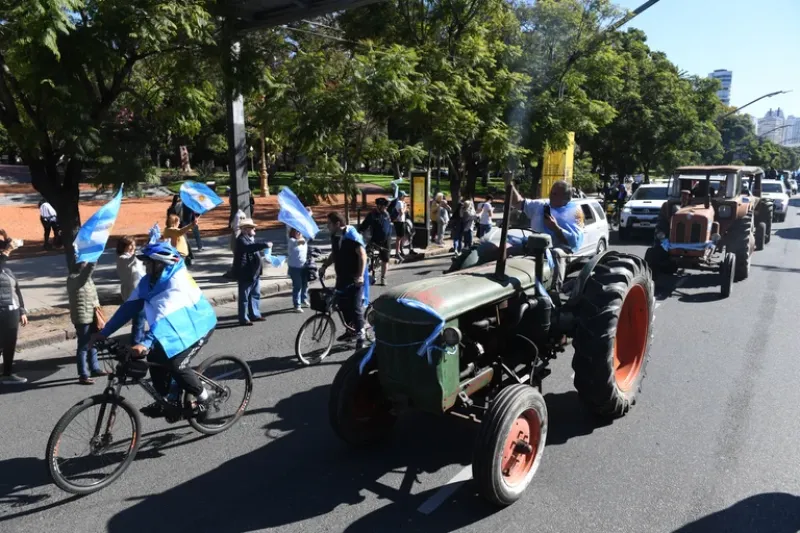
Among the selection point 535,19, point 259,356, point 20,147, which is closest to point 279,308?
point 259,356

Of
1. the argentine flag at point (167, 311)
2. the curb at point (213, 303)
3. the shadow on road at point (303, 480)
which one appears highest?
the argentine flag at point (167, 311)

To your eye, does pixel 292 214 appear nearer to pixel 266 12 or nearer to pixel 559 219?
pixel 559 219

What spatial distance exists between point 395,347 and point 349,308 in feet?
10.4

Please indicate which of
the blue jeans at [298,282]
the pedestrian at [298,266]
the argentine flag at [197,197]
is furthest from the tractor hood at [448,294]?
the blue jeans at [298,282]

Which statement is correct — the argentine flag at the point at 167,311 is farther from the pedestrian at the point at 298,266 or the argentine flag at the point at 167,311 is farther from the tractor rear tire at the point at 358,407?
the pedestrian at the point at 298,266

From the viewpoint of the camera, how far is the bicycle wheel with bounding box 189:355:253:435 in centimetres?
514

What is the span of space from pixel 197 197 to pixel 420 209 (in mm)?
9576

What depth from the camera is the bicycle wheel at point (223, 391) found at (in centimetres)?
514

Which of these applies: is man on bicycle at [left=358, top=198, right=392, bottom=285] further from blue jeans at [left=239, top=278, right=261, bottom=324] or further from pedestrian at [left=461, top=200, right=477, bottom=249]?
pedestrian at [left=461, top=200, right=477, bottom=249]

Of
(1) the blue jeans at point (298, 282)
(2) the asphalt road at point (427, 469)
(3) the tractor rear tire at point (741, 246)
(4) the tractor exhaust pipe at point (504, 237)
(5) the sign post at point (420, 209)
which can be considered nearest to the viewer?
(2) the asphalt road at point (427, 469)

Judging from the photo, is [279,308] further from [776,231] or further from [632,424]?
[776,231]

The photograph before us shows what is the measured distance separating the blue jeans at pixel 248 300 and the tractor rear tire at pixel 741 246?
9247 mm

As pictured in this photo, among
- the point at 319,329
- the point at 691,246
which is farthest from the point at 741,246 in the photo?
the point at 319,329

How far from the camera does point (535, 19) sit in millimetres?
17484
